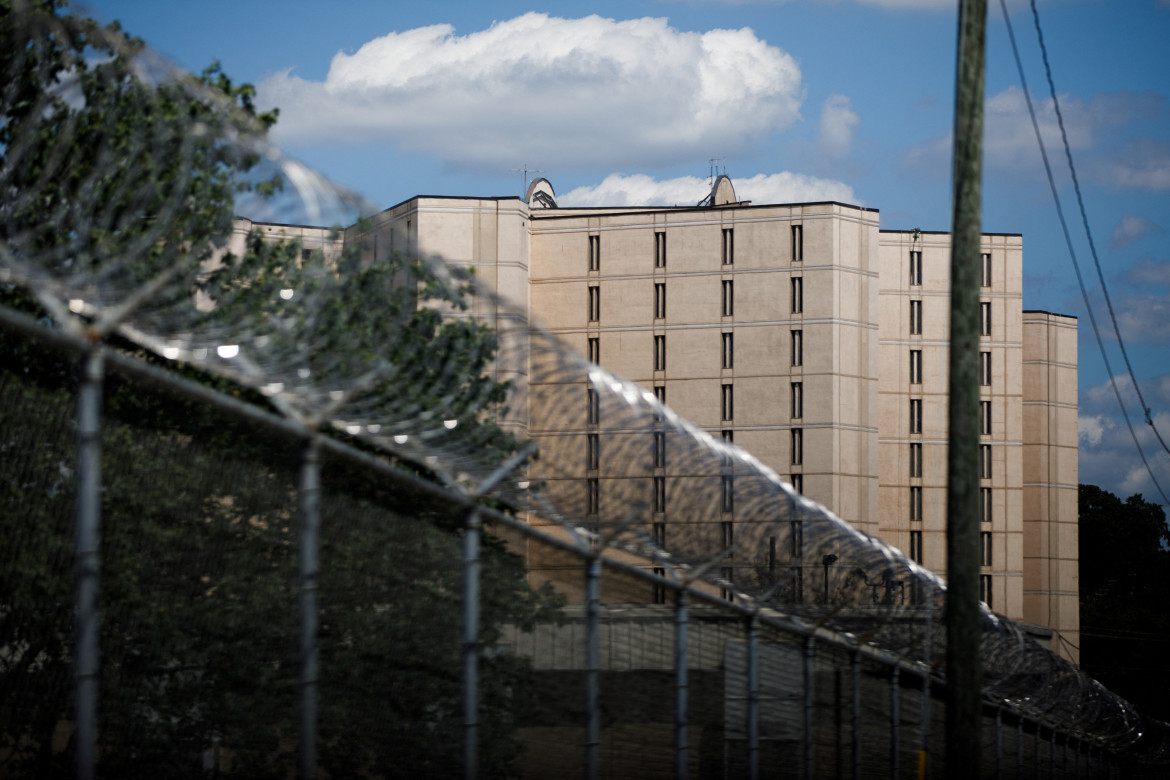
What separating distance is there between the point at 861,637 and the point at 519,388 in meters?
6.15

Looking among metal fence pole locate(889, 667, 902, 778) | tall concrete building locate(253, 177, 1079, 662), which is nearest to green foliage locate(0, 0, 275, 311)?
metal fence pole locate(889, 667, 902, 778)

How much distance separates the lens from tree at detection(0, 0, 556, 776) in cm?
470

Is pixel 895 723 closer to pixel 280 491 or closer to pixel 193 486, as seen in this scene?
pixel 280 491

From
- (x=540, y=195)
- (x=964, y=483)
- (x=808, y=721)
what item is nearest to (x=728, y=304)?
(x=540, y=195)

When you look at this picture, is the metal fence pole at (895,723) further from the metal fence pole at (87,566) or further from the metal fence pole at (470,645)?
the metal fence pole at (87,566)

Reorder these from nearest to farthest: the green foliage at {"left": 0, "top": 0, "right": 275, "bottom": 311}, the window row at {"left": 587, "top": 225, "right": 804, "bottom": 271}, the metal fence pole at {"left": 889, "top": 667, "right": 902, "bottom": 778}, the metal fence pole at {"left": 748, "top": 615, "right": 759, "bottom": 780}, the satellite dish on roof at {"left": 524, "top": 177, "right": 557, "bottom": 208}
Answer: the green foliage at {"left": 0, "top": 0, "right": 275, "bottom": 311}, the metal fence pole at {"left": 748, "top": 615, "right": 759, "bottom": 780}, the metal fence pole at {"left": 889, "top": 667, "right": 902, "bottom": 778}, the window row at {"left": 587, "top": 225, "right": 804, "bottom": 271}, the satellite dish on roof at {"left": 524, "top": 177, "right": 557, "bottom": 208}

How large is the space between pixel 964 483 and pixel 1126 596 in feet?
336

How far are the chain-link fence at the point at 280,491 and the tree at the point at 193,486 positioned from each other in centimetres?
1

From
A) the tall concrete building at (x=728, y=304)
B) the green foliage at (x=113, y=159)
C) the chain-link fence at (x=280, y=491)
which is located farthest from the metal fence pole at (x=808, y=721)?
the tall concrete building at (x=728, y=304)

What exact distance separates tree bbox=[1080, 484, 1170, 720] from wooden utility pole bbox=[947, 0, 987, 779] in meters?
69.9

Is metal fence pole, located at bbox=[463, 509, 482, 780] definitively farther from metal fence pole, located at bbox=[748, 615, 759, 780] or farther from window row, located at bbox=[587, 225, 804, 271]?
window row, located at bbox=[587, 225, 804, 271]

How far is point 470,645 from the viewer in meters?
5.80

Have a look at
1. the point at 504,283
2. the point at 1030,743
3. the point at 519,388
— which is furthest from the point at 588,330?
the point at 519,388

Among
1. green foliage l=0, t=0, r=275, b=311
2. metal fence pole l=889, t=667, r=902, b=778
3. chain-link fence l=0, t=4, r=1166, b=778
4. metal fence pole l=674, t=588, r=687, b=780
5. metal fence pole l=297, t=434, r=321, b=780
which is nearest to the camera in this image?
green foliage l=0, t=0, r=275, b=311
